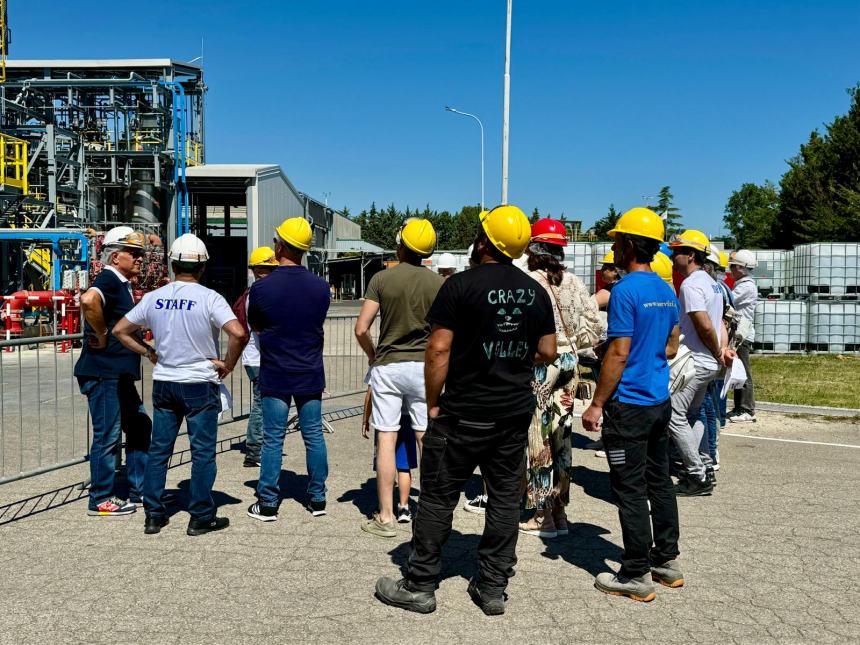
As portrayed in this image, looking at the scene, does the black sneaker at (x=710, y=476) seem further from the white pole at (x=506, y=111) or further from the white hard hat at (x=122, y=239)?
the white pole at (x=506, y=111)

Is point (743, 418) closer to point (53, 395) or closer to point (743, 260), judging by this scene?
point (743, 260)

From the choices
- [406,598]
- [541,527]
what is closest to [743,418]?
[541,527]

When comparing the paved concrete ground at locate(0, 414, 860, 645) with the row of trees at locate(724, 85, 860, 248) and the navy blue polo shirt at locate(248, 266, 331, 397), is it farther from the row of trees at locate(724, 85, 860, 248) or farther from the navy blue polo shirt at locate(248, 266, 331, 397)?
the row of trees at locate(724, 85, 860, 248)

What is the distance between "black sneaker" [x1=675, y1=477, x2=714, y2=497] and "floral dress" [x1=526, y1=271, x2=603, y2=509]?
1389mm

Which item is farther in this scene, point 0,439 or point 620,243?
point 0,439

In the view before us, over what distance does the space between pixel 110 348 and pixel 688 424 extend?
14.0 ft

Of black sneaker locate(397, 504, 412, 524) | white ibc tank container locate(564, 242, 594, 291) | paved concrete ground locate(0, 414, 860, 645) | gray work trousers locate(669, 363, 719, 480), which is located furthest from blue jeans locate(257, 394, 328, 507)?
white ibc tank container locate(564, 242, 594, 291)

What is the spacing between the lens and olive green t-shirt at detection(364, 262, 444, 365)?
16.3ft

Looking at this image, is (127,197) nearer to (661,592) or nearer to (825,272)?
(825,272)

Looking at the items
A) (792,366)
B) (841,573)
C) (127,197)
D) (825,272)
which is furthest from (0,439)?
(127,197)

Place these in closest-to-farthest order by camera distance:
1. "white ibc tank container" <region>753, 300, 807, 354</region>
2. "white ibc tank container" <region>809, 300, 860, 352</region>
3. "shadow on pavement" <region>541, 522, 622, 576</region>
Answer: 1. "shadow on pavement" <region>541, 522, 622, 576</region>
2. "white ibc tank container" <region>809, 300, 860, 352</region>
3. "white ibc tank container" <region>753, 300, 807, 354</region>

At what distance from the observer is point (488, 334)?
12.0 feet

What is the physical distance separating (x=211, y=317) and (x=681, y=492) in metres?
3.74

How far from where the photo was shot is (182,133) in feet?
83.8
